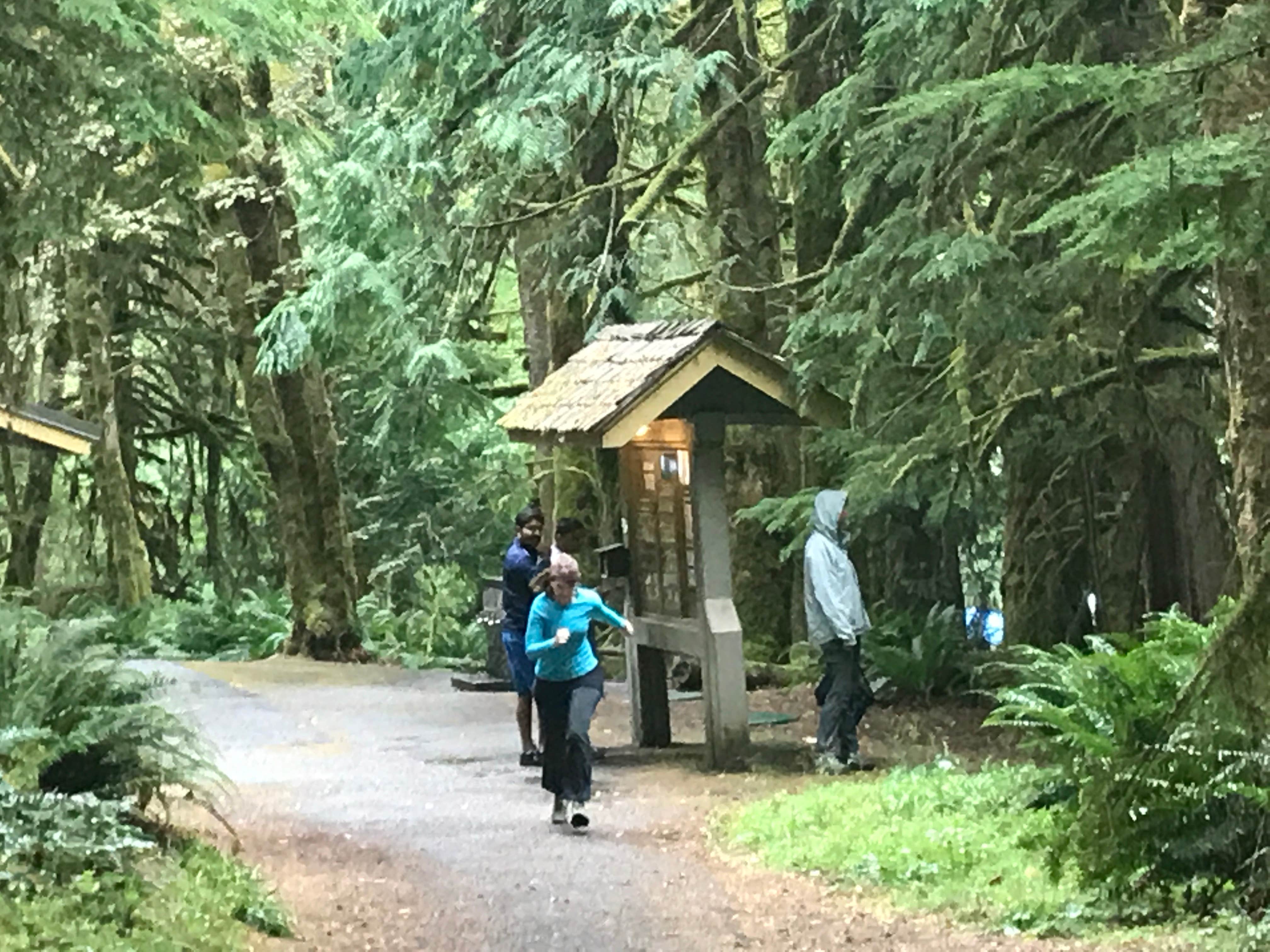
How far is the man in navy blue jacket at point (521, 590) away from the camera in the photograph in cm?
1127

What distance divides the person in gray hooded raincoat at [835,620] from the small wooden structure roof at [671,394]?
0.76m

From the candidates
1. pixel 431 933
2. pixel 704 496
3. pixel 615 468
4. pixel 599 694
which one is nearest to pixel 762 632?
pixel 615 468

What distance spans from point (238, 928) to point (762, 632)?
10.7 metres

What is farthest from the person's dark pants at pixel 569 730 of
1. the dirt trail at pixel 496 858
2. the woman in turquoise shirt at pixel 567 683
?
the dirt trail at pixel 496 858

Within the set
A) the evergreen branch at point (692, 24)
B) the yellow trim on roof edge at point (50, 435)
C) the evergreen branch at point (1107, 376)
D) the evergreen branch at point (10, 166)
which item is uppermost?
the evergreen branch at point (692, 24)

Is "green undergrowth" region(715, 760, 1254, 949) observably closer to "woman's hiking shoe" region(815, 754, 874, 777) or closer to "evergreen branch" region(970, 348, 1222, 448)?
"woman's hiking shoe" region(815, 754, 874, 777)

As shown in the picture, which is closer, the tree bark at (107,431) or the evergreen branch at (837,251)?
the evergreen branch at (837,251)

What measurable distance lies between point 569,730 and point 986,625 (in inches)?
514

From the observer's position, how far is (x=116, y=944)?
19.5 feet

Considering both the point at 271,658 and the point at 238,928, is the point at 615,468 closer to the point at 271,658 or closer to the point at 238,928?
the point at 271,658

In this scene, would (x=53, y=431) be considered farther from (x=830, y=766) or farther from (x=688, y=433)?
(x=830, y=766)

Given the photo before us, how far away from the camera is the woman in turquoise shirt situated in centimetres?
948

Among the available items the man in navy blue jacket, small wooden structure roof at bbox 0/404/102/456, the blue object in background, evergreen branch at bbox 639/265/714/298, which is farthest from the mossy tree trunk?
the man in navy blue jacket

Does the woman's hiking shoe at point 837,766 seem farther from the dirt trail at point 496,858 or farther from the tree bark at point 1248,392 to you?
the tree bark at point 1248,392
